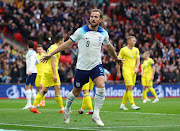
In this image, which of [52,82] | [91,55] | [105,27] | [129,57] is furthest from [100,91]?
[105,27]

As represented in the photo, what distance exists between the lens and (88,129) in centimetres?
820

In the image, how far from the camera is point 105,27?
1264 inches

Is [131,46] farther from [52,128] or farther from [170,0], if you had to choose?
[170,0]

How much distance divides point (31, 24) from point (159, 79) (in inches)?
389

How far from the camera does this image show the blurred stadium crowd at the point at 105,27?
25531mm

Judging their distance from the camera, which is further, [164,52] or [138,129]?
[164,52]

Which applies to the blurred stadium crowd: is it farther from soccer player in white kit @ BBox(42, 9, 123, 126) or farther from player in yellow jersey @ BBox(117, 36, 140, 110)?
soccer player in white kit @ BBox(42, 9, 123, 126)

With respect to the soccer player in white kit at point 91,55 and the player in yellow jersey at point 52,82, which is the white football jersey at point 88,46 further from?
the player in yellow jersey at point 52,82

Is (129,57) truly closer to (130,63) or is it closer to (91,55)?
(130,63)

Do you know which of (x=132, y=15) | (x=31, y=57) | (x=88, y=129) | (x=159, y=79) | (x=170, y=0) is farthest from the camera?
(x=170, y=0)

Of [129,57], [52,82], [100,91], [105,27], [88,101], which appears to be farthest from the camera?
[105,27]

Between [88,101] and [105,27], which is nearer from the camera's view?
[88,101]

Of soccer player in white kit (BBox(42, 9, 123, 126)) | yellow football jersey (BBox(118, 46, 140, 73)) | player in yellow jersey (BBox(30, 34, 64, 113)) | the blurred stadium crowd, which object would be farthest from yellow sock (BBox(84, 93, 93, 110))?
the blurred stadium crowd

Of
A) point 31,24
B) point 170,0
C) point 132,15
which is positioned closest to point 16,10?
point 31,24
